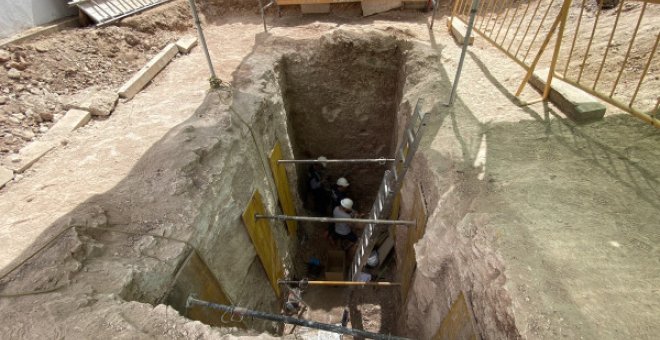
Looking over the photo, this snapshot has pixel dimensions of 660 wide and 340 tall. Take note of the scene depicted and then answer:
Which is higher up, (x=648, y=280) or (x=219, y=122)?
(x=219, y=122)

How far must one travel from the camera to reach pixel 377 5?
24.0 feet

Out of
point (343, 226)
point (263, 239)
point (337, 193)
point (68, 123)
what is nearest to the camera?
point (68, 123)

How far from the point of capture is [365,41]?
6.30 metres

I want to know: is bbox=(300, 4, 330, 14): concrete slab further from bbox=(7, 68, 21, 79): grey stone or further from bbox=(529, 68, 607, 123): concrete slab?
bbox=(7, 68, 21, 79): grey stone

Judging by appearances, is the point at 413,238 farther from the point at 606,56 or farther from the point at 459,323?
the point at 606,56

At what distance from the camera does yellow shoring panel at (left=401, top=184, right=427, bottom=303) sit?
3771mm

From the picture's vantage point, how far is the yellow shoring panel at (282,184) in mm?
5478

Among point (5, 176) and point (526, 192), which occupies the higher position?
point (5, 176)

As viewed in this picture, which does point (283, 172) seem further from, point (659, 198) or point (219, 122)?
point (659, 198)

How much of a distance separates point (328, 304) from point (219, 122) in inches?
158

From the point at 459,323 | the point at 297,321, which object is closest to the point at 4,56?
the point at 297,321

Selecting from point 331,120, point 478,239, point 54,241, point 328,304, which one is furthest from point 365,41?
point 54,241

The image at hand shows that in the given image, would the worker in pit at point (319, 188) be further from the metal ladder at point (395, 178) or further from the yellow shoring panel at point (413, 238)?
the yellow shoring panel at point (413, 238)

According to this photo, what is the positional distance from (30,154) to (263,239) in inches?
125
